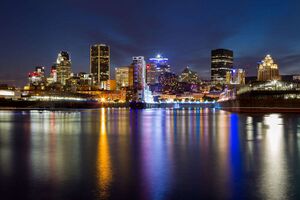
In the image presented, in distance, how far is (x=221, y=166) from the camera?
1789 centimetres

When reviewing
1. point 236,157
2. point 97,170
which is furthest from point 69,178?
point 236,157

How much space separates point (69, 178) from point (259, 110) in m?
110

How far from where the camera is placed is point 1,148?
25.1 metres

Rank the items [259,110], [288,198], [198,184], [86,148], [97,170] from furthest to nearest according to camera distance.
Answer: [259,110], [86,148], [97,170], [198,184], [288,198]

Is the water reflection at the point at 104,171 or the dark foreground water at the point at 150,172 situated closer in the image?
the dark foreground water at the point at 150,172

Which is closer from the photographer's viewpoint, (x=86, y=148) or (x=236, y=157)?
(x=236, y=157)

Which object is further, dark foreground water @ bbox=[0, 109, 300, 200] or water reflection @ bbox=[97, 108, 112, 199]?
water reflection @ bbox=[97, 108, 112, 199]

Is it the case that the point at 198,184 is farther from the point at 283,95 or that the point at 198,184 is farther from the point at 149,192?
the point at 283,95

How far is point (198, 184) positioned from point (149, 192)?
210 centimetres

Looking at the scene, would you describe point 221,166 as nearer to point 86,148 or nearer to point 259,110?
point 86,148

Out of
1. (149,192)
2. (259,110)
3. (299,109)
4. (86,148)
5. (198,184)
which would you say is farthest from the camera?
(259,110)

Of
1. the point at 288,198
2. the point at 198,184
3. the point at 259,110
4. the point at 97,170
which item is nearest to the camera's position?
the point at 288,198

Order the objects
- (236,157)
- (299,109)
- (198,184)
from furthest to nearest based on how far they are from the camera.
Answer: (299,109) → (236,157) → (198,184)

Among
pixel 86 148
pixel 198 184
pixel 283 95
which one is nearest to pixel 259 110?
pixel 283 95
